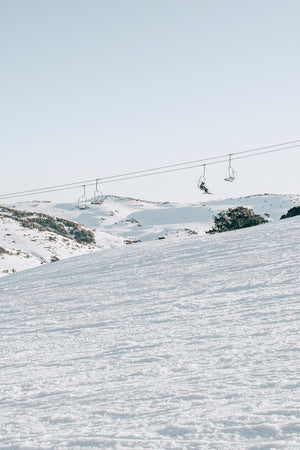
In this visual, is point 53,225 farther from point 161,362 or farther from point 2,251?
point 161,362

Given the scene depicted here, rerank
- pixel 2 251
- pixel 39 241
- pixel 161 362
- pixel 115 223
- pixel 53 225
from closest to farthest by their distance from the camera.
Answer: pixel 161 362 < pixel 2 251 < pixel 39 241 < pixel 53 225 < pixel 115 223

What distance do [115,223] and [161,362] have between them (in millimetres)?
66912

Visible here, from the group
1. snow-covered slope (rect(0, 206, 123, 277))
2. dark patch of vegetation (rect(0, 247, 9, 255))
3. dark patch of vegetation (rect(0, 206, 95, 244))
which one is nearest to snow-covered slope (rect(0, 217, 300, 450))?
snow-covered slope (rect(0, 206, 123, 277))

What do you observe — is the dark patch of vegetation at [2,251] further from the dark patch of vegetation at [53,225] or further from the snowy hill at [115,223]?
the dark patch of vegetation at [53,225]

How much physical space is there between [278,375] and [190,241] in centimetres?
1463

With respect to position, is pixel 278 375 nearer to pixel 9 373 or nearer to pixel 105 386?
pixel 105 386

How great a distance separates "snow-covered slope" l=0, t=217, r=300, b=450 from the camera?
387 centimetres

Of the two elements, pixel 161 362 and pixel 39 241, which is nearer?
pixel 161 362

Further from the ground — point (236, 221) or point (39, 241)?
point (39, 241)

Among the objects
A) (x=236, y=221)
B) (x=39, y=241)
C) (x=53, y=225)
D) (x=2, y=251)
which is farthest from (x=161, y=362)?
(x=53, y=225)

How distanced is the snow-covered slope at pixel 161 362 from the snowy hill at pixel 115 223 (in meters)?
29.8

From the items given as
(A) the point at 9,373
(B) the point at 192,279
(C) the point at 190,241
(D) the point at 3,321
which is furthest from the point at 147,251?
(A) the point at 9,373

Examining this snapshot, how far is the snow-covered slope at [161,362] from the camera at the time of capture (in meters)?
3.87

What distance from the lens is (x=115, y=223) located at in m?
72.3
